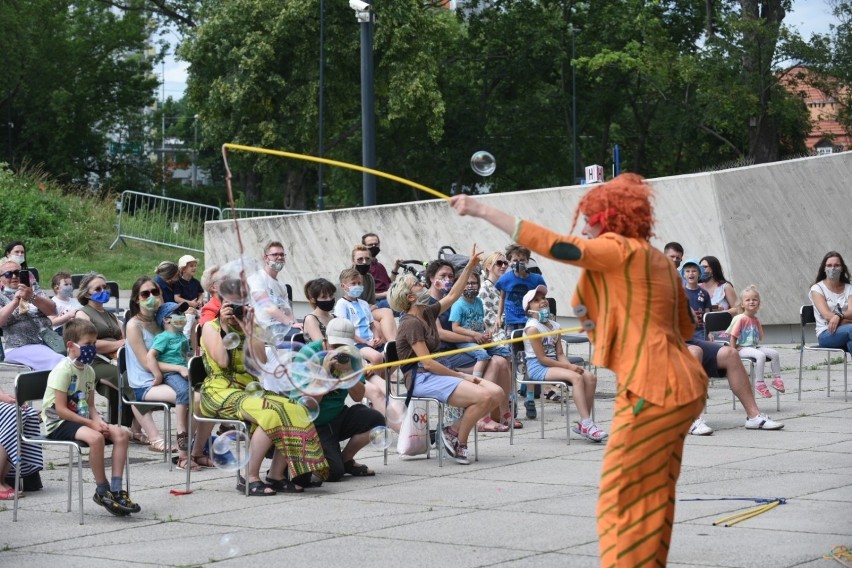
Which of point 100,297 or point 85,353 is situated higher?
point 100,297

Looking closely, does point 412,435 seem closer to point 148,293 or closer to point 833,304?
point 148,293

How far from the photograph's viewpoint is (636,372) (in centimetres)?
541

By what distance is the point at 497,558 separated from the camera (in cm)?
678

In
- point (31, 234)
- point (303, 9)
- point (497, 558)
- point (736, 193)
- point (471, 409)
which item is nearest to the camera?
point (497, 558)

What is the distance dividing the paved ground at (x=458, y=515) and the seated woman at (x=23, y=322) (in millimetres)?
1167

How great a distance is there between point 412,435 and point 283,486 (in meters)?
1.54

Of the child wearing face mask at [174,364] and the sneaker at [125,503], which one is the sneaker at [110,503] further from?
the child wearing face mask at [174,364]

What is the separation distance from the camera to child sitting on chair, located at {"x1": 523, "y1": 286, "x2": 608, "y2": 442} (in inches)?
434

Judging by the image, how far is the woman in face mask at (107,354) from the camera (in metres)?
10.9

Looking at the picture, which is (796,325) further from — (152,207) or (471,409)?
(152,207)

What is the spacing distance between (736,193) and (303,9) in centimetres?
2436

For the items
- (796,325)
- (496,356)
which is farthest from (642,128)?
(496,356)

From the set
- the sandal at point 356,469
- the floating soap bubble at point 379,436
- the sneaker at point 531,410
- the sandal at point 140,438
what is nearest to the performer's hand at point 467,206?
the floating soap bubble at point 379,436

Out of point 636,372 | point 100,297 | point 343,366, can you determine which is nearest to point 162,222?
point 100,297
